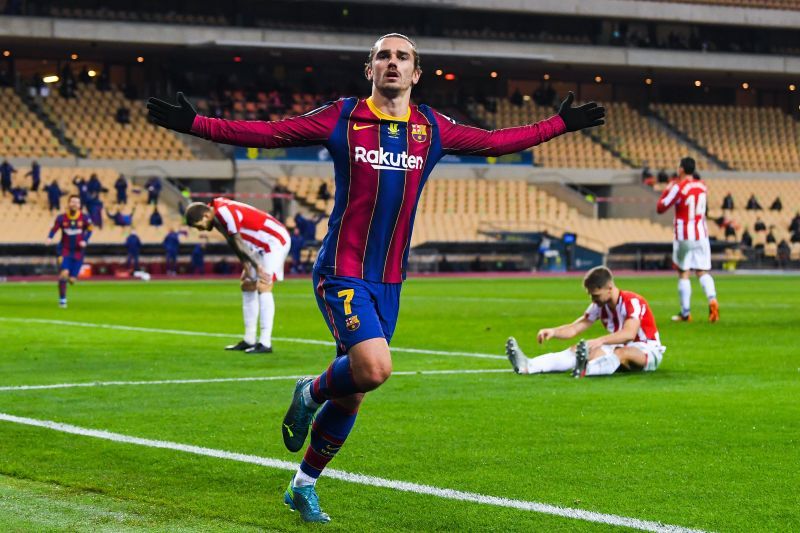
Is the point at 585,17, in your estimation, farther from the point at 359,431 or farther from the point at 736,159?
the point at 359,431

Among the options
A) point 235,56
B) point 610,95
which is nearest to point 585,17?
point 610,95

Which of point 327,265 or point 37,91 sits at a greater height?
point 37,91

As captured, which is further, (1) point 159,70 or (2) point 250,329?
(1) point 159,70

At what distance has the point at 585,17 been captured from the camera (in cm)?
6128

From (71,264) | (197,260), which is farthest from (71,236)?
(197,260)

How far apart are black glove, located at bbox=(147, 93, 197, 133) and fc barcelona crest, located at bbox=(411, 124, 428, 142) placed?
3.45 feet

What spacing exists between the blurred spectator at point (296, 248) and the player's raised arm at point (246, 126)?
3875 centimetres

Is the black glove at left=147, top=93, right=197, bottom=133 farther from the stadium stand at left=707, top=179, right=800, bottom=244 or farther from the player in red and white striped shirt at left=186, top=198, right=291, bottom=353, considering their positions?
the stadium stand at left=707, top=179, right=800, bottom=244

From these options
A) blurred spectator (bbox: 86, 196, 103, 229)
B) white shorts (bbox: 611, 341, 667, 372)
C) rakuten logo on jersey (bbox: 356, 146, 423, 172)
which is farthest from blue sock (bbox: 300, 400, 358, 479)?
blurred spectator (bbox: 86, 196, 103, 229)

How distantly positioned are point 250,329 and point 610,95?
179 ft

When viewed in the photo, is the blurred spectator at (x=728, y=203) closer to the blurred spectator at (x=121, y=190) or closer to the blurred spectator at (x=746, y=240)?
the blurred spectator at (x=746, y=240)

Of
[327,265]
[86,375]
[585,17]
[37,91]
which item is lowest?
[86,375]

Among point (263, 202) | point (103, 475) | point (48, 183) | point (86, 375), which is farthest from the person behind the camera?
point (263, 202)

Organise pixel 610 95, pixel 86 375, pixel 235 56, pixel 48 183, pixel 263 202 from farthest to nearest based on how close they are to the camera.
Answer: pixel 610 95
pixel 235 56
pixel 263 202
pixel 48 183
pixel 86 375
